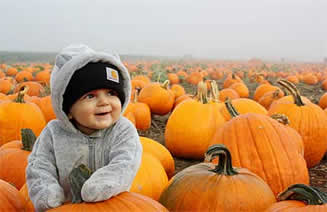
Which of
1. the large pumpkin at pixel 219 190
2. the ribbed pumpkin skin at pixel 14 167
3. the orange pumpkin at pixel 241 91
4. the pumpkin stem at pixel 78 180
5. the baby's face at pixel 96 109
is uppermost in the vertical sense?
the baby's face at pixel 96 109

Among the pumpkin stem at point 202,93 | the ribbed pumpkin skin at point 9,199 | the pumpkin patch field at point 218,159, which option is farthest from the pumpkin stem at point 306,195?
the pumpkin stem at point 202,93

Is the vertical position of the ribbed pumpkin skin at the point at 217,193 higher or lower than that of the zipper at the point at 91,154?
lower

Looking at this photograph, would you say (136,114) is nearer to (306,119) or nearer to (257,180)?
(306,119)

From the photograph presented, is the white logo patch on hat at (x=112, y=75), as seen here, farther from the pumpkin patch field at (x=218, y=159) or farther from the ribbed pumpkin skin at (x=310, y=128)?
the ribbed pumpkin skin at (x=310, y=128)

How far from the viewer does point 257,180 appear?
8.40 ft

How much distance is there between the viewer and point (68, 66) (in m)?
2.16

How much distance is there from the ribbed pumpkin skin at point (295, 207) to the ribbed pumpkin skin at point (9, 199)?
1.52 metres

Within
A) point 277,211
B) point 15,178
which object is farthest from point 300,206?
point 15,178

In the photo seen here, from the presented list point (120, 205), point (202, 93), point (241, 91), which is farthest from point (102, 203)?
point (241, 91)

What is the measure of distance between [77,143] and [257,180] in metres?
1.16

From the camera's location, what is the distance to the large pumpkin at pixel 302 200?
→ 2.06 meters

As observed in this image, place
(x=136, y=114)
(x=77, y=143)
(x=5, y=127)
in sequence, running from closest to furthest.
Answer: (x=77, y=143) → (x=5, y=127) → (x=136, y=114)

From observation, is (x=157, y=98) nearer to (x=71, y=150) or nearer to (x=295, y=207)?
(x=71, y=150)

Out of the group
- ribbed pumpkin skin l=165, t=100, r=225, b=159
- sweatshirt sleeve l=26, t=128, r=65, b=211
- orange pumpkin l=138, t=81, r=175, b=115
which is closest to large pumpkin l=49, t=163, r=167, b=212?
sweatshirt sleeve l=26, t=128, r=65, b=211
